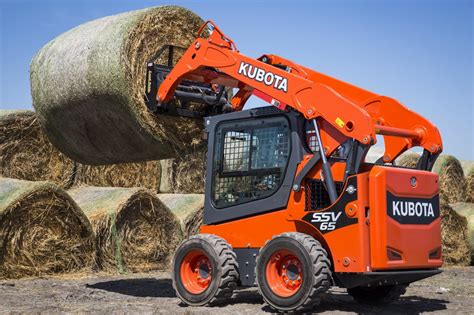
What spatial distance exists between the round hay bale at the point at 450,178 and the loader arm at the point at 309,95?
674 cm

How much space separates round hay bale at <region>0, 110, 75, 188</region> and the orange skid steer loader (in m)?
2.96

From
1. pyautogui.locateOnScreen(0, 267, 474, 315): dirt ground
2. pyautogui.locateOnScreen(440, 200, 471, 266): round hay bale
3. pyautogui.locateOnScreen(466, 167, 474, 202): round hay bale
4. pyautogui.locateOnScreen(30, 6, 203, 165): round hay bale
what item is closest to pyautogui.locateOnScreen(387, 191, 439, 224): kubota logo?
pyautogui.locateOnScreen(0, 267, 474, 315): dirt ground

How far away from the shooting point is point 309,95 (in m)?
7.36

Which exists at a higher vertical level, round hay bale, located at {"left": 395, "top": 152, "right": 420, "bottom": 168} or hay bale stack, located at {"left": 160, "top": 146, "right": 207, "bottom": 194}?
round hay bale, located at {"left": 395, "top": 152, "right": 420, "bottom": 168}

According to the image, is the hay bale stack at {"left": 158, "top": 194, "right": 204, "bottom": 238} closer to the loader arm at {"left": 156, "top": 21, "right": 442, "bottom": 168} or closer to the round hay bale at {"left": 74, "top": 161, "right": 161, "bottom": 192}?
the round hay bale at {"left": 74, "top": 161, "right": 161, "bottom": 192}

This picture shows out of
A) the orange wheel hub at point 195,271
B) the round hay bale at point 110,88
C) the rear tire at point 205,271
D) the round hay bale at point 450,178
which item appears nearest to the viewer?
the rear tire at point 205,271

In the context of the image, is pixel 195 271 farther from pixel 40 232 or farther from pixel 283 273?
pixel 40 232

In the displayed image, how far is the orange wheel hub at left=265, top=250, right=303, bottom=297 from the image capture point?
281 inches

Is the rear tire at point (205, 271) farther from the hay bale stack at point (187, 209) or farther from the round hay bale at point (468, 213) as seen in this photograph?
the round hay bale at point (468, 213)

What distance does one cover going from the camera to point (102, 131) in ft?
29.2

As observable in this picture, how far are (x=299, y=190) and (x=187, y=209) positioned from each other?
5.19 meters

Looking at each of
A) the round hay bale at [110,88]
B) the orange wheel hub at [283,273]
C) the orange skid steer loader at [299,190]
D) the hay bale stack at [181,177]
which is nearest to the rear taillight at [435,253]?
the orange skid steer loader at [299,190]

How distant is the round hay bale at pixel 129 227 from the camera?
10805mm

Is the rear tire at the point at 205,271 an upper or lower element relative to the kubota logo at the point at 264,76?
lower
